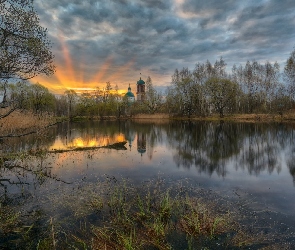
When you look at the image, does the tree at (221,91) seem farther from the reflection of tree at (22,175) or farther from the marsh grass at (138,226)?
the marsh grass at (138,226)

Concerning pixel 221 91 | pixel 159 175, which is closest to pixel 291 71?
pixel 221 91

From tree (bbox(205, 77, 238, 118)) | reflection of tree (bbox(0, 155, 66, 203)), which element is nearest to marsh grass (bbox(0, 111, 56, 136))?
reflection of tree (bbox(0, 155, 66, 203))

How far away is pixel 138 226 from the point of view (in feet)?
26.9

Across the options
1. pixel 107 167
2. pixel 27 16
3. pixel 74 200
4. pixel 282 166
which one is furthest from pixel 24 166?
pixel 282 166

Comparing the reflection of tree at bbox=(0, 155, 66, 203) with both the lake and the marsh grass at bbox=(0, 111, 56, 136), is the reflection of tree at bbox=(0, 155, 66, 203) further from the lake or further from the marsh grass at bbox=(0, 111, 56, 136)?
the marsh grass at bbox=(0, 111, 56, 136)

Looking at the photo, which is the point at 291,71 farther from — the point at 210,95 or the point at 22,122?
the point at 22,122

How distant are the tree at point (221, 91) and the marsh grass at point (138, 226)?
6964 centimetres

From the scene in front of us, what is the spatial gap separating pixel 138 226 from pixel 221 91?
73.6 meters

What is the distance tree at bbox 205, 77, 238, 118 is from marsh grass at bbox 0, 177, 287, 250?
6964 cm

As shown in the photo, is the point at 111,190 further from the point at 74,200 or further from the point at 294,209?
the point at 294,209

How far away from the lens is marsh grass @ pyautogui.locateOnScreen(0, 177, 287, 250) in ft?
23.0

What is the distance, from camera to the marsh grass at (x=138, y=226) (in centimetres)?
700

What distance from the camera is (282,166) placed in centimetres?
1778

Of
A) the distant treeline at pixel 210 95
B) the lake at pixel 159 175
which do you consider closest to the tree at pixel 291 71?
the distant treeline at pixel 210 95
